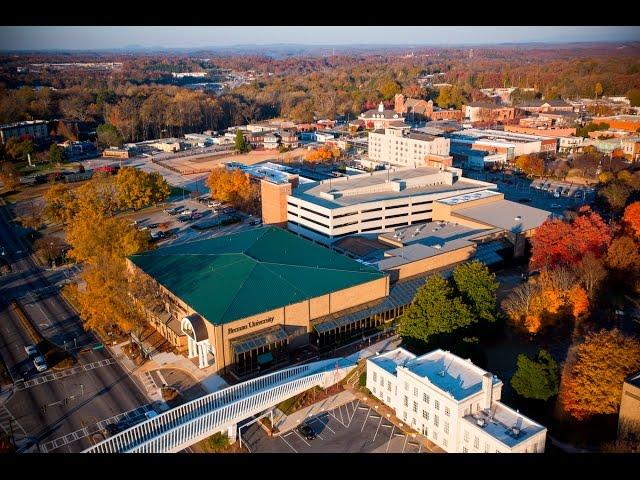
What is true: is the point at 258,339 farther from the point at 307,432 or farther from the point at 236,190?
the point at 236,190

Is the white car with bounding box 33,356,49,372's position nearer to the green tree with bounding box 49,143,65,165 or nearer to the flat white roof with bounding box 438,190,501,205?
the flat white roof with bounding box 438,190,501,205

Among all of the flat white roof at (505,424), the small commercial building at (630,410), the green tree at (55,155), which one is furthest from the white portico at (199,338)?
the green tree at (55,155)

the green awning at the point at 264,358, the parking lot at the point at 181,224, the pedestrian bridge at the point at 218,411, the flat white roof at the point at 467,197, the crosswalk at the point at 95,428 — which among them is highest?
the flat white roof at the point at 467,197

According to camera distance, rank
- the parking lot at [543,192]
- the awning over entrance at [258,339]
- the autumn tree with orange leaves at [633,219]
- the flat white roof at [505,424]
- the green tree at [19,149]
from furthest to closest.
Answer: the green tree at [19,149]
the parking lot at [543,192]
the autumn tree with orange leaves at [633,219]
the awning over entrance at [258,339]
the flat white roof at [505,424]

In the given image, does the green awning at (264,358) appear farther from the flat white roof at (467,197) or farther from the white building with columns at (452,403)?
the flat white roof at (467,197)

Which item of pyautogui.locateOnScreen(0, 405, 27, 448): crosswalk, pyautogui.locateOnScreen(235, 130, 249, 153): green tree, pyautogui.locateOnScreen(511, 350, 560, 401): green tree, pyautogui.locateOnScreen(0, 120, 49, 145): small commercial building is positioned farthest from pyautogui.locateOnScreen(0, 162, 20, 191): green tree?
pyautogui.locateOnScreen(511, 350, 560, 401): green tree

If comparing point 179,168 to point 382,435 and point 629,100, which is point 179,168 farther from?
point 629,100
